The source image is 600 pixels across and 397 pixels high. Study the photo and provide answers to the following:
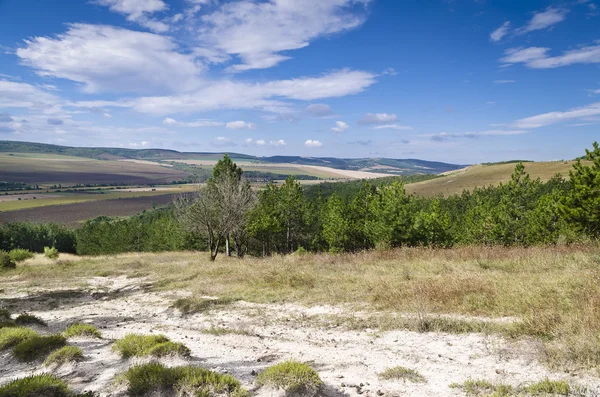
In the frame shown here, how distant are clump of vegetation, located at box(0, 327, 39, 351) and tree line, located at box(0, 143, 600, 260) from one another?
21.0 metres

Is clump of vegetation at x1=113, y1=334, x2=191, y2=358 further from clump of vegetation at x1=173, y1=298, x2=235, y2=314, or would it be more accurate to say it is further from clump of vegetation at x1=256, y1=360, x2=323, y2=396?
clump of vegetation at x1=173, y1=298, x2=235, y2=314

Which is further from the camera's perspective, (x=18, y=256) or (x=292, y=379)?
(x=18, y=256)

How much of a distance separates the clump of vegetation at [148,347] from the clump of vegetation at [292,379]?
102 inches

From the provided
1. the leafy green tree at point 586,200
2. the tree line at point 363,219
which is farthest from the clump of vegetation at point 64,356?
the leafy green tree at point 586,200

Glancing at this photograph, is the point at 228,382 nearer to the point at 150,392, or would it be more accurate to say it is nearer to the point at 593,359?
the point at 150,392

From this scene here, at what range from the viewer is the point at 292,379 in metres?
5.68

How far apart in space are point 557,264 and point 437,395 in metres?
11.8

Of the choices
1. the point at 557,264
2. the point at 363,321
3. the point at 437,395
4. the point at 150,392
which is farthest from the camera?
the point at 557,264

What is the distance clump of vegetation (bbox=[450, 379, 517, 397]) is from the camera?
17.0 feet

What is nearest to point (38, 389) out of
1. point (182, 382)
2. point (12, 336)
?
point (182, 382)

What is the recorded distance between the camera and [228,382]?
19.1 ft

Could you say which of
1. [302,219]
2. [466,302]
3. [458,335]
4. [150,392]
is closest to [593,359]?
[458,335]

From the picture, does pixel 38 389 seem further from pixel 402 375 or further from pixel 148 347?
pixel 402 375

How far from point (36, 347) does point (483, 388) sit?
32.5 feet
